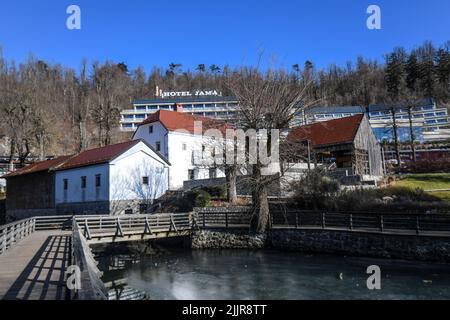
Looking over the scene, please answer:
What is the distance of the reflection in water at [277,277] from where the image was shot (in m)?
13.3

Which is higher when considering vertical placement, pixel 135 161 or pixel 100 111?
pixel 100 111

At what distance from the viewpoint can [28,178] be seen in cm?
3947

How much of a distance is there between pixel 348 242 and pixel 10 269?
16386mm

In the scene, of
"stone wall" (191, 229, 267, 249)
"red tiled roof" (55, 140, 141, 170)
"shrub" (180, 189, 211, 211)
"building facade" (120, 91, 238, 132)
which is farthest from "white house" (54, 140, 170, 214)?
"building facade" (120, 91, 238, 132)

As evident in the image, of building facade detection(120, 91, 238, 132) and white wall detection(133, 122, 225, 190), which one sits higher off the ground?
building facade detection(120, 91, 238, 132)

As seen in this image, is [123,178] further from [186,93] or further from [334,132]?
[186,93]

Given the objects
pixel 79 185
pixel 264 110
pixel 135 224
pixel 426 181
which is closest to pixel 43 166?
pixel 79 185

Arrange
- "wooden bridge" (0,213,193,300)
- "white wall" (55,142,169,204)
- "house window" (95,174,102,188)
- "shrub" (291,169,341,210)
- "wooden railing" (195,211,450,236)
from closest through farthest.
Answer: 1. "wooden bridge" (0,213,193,300)
2. "wooden railing" (195,211,450,236)
3. "shrub" (291,169,341,210)
4. "white wall" (55,142,169,204)
5. "house window" (95,174,102,188)

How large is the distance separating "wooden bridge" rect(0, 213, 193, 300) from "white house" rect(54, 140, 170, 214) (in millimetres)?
4251

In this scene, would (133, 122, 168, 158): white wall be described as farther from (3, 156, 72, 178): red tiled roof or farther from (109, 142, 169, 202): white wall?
(3, 156, 72, 178): red tiled roof

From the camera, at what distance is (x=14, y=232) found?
57.5ft

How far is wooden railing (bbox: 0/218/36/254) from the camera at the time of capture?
15.1 m

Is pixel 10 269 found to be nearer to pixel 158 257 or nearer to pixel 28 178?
pixel 158 257
